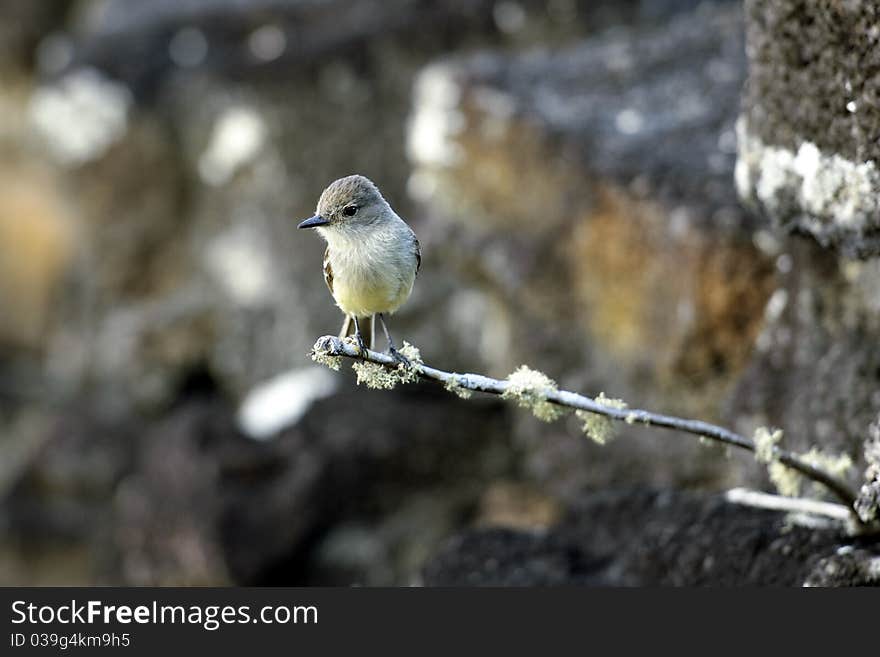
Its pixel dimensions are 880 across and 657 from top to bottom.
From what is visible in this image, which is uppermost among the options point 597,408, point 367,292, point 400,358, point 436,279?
point 436,279

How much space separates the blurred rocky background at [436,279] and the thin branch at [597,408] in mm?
302

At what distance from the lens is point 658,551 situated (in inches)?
195

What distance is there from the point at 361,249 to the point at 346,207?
0.55 ft

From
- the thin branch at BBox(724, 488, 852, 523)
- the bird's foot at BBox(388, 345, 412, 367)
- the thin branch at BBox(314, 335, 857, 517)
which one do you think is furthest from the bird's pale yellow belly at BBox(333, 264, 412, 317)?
the thin branch at BBox(724, 488, 852, 523)

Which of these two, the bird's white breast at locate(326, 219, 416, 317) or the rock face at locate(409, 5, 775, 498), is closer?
the bird's white breast at locate(326, 219, 416, 317)

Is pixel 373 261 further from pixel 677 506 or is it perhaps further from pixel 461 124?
pixel 461 124

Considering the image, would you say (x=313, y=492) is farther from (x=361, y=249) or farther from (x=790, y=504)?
(x=790, y=504)

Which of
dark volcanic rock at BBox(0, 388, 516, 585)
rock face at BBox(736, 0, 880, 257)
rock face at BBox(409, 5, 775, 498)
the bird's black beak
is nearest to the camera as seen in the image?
the bird's black beak

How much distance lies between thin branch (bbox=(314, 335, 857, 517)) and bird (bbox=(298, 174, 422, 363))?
560 mm

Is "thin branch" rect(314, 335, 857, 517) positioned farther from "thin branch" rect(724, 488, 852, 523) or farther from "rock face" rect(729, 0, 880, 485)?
"rock face" rect(729, 0, 880, 485)

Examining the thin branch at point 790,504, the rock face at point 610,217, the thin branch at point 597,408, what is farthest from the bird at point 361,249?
the rock face at point 610,217

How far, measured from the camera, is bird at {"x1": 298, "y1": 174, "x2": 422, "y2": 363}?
4504 millimetres

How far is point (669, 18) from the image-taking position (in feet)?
31.3

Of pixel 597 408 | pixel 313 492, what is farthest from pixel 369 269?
pixel 313 492
